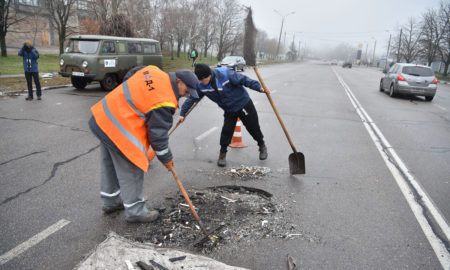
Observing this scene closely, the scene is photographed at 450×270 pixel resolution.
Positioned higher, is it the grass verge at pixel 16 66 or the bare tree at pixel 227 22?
the bare tree at pixel 227 22

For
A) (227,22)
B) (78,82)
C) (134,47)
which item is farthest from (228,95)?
(227,22)

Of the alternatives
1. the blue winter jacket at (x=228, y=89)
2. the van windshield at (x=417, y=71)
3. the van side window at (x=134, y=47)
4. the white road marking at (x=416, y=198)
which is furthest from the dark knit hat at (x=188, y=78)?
the van windshield at (x=417, y=71)

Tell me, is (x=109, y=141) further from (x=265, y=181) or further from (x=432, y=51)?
(x=432, y=51)

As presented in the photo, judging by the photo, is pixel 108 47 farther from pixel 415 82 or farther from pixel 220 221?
pixel 415 82

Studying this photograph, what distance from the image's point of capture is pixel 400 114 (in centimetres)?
1057

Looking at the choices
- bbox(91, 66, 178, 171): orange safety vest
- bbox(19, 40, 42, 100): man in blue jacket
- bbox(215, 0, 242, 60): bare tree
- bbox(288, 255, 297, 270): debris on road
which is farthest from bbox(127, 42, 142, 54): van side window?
bbox(215, 0, 242, 60): bare tree

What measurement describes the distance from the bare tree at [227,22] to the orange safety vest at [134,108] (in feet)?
144

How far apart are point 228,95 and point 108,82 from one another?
9.43 m

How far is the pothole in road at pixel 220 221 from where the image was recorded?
3.09m

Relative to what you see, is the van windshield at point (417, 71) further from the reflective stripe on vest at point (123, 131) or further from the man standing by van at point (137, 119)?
the reflective stripe on vest at point (123, 131)

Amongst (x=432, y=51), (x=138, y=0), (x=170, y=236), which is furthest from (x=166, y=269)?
(x=432, y=51)

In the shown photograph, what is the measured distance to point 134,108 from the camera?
293 cm

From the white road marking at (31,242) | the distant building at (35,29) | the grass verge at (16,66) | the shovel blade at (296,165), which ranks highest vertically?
the distant building at (35,29)

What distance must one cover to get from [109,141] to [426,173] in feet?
16.2
